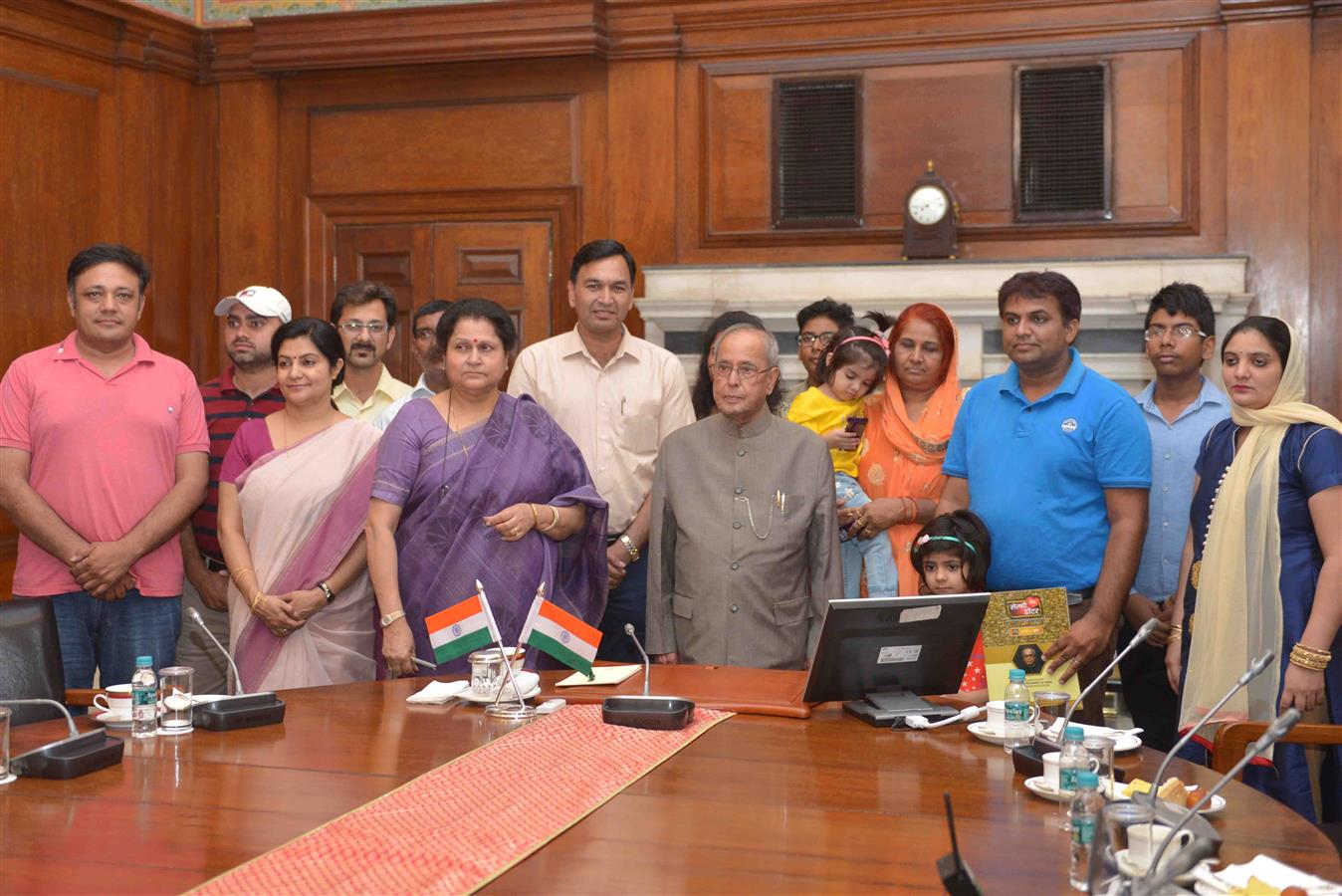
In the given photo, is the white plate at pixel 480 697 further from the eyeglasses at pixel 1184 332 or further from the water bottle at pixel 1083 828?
the eyeglasses at pixel 1184 332

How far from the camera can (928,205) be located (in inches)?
216

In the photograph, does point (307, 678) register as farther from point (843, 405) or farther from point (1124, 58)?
point (1124, 58)

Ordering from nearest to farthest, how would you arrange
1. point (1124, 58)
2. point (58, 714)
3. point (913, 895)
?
1. point (913, 895)
2. point (58, 714)
3. point (1124, 58)

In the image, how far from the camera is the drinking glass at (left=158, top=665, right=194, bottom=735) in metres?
Result: 2.48

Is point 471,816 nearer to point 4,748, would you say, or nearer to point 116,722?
point 4,748

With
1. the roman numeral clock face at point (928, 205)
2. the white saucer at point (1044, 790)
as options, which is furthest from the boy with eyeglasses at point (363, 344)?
the white saucer at point (1044, 790)

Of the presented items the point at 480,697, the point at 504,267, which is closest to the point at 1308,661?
the point at 480,697

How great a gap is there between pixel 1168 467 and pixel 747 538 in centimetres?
125

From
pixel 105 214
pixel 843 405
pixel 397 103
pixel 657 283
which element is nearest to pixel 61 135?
pixel 105 214

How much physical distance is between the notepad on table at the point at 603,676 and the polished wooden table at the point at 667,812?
317 mm

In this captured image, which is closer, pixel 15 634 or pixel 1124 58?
pixel 15 634

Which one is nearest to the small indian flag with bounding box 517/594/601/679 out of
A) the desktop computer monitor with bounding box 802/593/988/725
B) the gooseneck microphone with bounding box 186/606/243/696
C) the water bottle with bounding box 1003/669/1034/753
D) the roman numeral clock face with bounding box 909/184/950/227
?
the desktop computer monitor with bounding box 802/593/988/725

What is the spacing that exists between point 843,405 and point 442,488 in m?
1.20

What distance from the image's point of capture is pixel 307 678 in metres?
3.42
